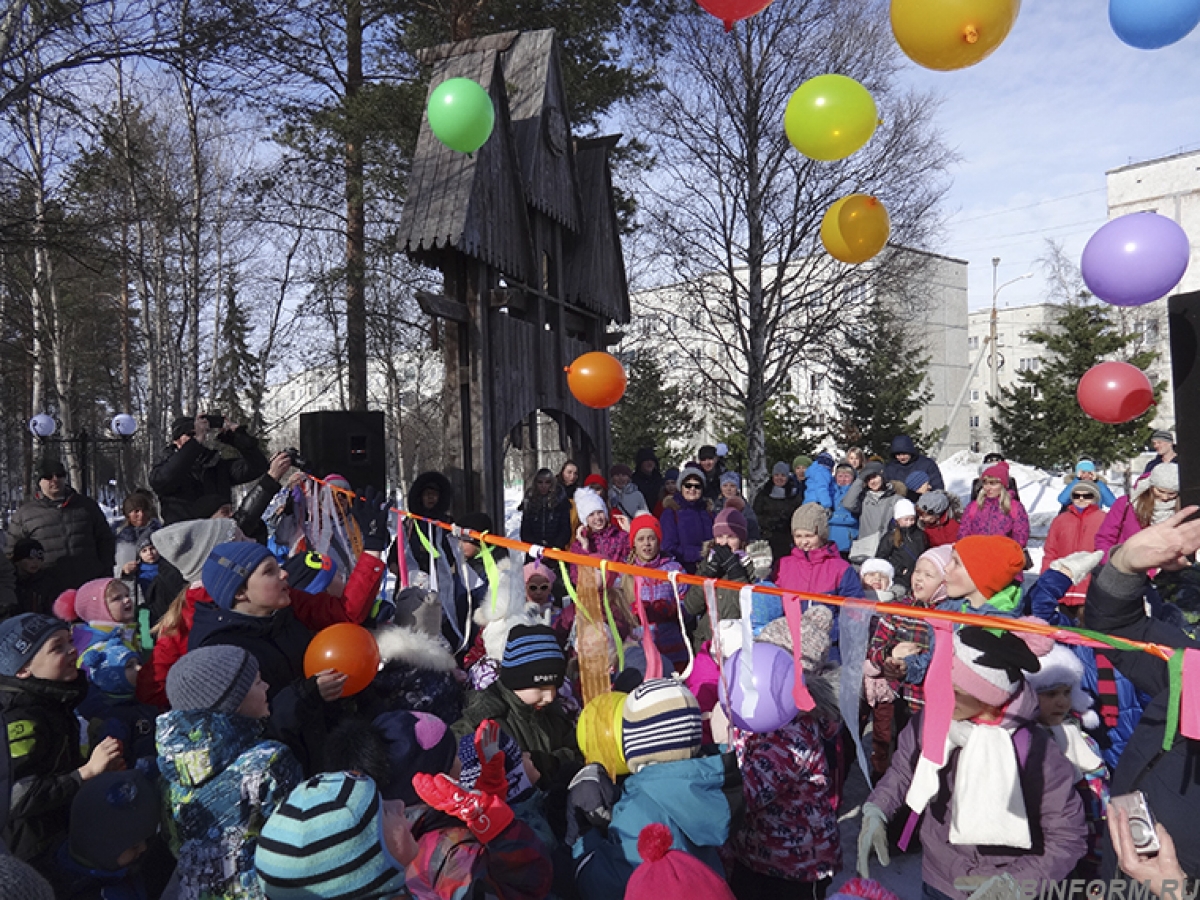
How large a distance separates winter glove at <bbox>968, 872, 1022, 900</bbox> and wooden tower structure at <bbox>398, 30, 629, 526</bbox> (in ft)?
17.6

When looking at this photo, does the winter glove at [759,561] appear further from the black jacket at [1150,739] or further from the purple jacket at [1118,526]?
the black jacket at [1150,739]

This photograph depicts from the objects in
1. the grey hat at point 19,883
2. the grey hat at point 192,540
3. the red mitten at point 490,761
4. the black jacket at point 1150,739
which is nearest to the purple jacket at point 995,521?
the black jacket at point 1150,739

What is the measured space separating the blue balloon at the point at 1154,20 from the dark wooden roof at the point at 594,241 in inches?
241

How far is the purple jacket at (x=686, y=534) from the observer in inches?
291

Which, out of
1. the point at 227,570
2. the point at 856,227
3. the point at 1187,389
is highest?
the point at 856,227

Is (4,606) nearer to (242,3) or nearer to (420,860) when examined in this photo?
(420,860)

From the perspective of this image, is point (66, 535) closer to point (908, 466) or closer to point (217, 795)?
point (217, 795)

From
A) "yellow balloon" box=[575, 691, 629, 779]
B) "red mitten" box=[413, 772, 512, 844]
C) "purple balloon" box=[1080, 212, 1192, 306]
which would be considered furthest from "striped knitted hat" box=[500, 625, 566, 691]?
"purple balloon" box=[1080, 212, 1192, 306]

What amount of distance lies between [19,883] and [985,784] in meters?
2.39

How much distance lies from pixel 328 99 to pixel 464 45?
6059 millimetres

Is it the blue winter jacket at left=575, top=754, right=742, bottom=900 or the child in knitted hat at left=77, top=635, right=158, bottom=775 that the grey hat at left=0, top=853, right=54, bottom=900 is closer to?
the child in knitted hat at left=77, top=635, right=158, bottom=775

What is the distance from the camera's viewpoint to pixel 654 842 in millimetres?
2010

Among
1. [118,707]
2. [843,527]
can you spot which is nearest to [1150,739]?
[118,707]

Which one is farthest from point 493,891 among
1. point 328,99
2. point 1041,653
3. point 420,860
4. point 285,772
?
point 328,99
